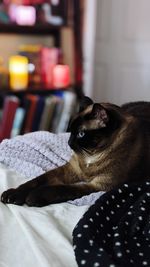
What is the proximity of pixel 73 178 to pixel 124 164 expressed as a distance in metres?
0.17

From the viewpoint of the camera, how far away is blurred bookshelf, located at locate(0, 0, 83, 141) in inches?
94.1

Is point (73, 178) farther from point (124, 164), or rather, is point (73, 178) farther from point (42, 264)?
point (42, 264)

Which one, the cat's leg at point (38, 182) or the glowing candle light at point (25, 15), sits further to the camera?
the glowing candle light at point (25, 15)

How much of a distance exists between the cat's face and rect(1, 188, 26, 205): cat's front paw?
0.73 ft

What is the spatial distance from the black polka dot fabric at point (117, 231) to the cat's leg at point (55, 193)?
0.13 m

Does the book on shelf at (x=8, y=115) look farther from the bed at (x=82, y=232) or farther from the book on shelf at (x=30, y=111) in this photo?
the bed at (x=82, y=232)

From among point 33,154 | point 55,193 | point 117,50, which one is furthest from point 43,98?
point 55,193

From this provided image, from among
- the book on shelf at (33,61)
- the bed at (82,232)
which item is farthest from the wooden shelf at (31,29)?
the bed at (82,232)

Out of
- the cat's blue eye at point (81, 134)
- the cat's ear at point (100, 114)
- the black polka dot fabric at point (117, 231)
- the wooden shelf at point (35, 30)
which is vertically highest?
the wooden shelf at point (35, 30)

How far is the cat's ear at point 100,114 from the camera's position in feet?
3.55

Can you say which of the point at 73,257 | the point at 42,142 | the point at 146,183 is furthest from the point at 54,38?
the point at 73,257

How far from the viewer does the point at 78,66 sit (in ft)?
8.95

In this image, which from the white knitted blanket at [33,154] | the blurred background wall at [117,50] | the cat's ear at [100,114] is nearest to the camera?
the cat's ear at [100,114]

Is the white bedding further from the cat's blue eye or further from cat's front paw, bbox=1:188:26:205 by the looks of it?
the cat's blue eye
